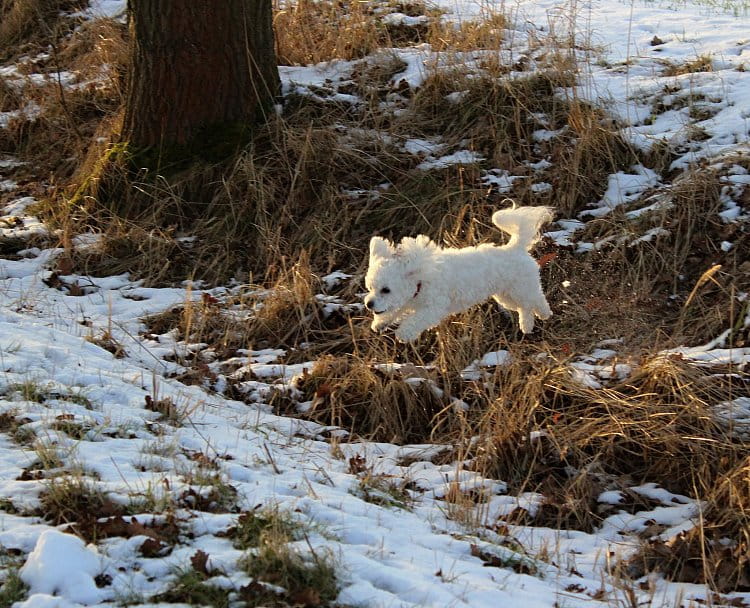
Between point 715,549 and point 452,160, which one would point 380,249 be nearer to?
point 715,549

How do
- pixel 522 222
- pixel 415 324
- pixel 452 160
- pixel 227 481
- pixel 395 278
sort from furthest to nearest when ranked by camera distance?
pixel 452 160, pixel 522 222, pixel 415 324, pixel 395 278, pixel 227 481

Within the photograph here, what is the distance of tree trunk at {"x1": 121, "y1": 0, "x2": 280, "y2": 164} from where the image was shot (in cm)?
768

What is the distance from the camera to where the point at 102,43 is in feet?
33.4

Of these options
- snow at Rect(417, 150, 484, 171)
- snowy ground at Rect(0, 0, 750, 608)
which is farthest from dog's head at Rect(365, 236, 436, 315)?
snow at Rect(417, 150, 484, 171)

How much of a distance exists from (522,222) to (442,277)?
0.71 metres

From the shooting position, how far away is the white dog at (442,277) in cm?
506

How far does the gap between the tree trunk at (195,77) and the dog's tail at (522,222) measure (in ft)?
11.6

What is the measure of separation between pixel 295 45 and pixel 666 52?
13.5ft

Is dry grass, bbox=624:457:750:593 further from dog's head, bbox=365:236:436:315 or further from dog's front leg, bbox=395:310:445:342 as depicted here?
dog's head, bbox=365:236:436:315

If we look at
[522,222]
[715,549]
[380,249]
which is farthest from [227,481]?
[522,222]

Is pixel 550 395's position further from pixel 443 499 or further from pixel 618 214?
pixel 618 214

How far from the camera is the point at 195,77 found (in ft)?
25.6

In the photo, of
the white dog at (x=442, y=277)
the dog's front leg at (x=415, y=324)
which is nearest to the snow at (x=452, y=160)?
the white dog at (x=442, y=277)

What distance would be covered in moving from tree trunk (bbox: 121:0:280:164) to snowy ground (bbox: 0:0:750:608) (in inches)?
65.3
